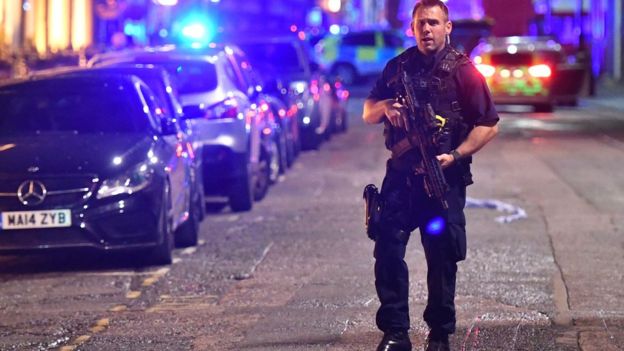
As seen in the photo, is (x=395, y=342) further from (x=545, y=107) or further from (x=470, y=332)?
(x=545, y=107)

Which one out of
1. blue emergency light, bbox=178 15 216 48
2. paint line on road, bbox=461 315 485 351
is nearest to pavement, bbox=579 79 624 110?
blue emergency light, bbox=178 15 216 48

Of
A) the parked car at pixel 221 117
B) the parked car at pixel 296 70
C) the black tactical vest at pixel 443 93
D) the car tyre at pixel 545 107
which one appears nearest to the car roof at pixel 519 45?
the car tyre at pixel 545 107

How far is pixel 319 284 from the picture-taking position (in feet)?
31.2

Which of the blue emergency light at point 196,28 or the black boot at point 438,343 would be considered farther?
the blue emergency light at point 196,28

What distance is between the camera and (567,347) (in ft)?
24.0

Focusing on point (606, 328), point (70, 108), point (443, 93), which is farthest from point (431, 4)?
point (70, 108)

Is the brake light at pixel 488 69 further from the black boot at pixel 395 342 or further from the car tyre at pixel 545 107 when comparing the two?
the black boot at pixel 395 342

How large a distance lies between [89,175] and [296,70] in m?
11.0

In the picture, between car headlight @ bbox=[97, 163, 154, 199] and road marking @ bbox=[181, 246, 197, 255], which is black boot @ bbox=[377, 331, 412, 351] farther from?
road marking @ bbox=[181, 246, 197, 255]

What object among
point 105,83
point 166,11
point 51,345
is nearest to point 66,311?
point 51,345

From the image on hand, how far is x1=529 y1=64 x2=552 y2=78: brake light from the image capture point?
30.0 meters

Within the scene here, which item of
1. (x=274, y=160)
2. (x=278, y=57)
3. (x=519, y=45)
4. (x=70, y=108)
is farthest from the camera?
(x=519, y=45)

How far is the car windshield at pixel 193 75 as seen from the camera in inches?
565

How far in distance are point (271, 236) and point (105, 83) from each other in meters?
1.97
